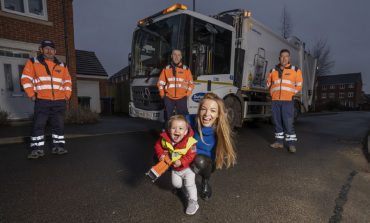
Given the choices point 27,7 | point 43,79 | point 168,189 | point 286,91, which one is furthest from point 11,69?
point 286,91

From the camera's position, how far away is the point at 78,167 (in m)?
3.20

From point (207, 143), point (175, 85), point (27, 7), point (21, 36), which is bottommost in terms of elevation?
point (207, 143)

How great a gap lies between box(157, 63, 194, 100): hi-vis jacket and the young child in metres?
2.44

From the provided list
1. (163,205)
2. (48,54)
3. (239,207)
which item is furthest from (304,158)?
(48,54)

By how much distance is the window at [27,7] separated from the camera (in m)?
7.36

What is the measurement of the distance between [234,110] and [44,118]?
424cm

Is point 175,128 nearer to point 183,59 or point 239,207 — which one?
point 239,207

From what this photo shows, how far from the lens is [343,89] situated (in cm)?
6456

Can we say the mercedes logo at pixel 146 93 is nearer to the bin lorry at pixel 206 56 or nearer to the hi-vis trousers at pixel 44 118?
the bin lorry at pixel 206 56

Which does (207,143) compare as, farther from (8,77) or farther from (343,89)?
(343,89)

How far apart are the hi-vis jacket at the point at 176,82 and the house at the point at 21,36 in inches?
241

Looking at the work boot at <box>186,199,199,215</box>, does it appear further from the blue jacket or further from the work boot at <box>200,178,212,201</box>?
the blue jacket

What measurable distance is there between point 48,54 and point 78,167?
1860 mm

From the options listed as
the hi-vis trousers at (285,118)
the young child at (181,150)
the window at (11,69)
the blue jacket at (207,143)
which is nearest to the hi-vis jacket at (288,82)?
the hi-vis trousers at (285,118)
